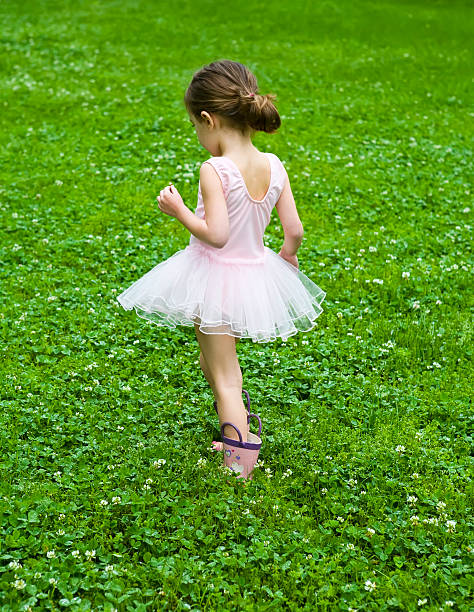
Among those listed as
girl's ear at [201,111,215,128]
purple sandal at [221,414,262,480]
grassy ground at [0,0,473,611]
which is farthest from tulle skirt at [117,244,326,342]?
grassy ground at [0,0,473,611]

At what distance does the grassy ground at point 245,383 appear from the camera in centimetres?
393

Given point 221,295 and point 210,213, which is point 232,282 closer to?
point 221,295

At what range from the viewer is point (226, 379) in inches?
185

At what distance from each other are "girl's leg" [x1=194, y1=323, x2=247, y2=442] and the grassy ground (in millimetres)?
372

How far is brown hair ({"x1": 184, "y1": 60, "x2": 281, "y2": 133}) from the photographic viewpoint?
14.0 ft

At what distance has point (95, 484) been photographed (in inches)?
179

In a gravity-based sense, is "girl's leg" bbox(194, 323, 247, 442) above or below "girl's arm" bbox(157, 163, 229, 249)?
below

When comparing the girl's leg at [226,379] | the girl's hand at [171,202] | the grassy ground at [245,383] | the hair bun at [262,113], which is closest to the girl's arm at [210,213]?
the girl's hand at [171,202]

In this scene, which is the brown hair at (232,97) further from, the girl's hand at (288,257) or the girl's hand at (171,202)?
the girl's hand at (288,257)

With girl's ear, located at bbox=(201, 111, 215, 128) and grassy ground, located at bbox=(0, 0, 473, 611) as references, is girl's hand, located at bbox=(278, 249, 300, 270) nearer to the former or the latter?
girl's ear, located at bbox=(201, 111, 215, 128)

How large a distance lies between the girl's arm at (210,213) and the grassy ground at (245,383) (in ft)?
5.24

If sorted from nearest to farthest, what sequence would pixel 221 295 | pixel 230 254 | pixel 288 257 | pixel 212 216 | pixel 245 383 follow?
1. pixel 212 216
2. pixel 221 295
3. pixel 230 254
4. pixel 288 257
5. pixel 245 383

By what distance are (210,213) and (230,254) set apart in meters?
0.42

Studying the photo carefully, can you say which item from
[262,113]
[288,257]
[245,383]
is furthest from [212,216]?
[245,383]
